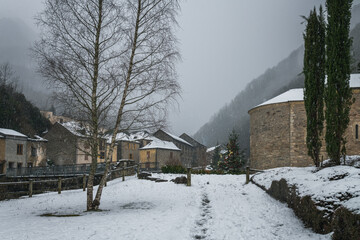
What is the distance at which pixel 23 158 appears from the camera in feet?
139

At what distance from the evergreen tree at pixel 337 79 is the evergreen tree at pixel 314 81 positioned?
72.8 inches

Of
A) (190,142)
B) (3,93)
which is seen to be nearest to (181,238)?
(3,93)

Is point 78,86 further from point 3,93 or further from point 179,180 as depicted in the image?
point 3,93

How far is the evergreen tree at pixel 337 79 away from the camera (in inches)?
414

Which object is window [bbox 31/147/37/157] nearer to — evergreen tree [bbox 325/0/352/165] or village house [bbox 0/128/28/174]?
village house [bbox 0/128/28/174]

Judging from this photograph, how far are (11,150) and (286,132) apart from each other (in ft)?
127

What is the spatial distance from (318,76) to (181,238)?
10.8 metres

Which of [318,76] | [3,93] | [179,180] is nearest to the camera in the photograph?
[318,76]

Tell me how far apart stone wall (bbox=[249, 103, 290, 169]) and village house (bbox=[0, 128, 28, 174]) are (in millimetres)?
33555

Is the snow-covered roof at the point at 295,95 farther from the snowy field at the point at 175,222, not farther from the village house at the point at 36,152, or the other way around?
the village house at the point at 36,152

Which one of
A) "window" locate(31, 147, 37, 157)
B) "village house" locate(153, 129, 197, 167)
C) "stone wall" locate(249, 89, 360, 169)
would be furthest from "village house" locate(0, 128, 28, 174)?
"stone wall" locate(249, 89, 360, 169)

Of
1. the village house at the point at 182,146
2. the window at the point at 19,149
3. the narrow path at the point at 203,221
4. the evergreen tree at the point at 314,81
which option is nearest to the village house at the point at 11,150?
the window at the point at 19,149

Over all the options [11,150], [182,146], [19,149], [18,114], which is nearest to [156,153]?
[182,146]

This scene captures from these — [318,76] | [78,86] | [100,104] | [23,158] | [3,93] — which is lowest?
A: [23,158]
